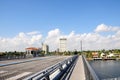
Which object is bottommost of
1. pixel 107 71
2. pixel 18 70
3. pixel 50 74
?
pixel 107 71

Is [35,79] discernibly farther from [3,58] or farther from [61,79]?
[3,58]

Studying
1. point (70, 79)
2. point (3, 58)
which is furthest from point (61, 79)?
point (3, 58)

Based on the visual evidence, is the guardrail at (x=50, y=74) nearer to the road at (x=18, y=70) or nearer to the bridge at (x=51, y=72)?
the bridge at (x=51, y=72)

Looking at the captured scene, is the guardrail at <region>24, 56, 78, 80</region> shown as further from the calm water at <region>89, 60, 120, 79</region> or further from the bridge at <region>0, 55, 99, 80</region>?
the calm water at <region>89, 60, 120, 79</region>

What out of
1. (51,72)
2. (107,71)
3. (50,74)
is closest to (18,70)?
(51,72)

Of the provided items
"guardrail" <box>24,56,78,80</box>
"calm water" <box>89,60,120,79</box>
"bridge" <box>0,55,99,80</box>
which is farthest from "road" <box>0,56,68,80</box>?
"calm water" <box>89,60,120,79</box>

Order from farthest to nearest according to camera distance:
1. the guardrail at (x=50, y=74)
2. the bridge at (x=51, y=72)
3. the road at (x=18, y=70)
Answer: the road at (x=18, y=70), the bridge at (x=51, y=72), the guardrail at (x=50, y=74)

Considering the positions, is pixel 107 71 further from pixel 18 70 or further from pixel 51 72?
pixel 51 72

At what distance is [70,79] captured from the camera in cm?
1533

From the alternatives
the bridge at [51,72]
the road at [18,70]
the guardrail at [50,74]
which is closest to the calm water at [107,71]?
the road at [18,70]

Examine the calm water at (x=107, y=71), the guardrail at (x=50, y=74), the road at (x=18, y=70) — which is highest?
the guardrail at (x=50, y=74)

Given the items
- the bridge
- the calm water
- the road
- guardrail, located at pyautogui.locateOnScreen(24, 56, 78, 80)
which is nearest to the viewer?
guardrail, located at pyautogui.locateOnScreen(24, 56, 78, 80)

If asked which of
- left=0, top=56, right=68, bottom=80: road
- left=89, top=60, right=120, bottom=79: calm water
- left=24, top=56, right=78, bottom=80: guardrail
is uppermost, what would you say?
left=24, top=56, right=78, bottom=80: guardrail

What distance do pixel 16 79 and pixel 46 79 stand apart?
4211 millimetres
